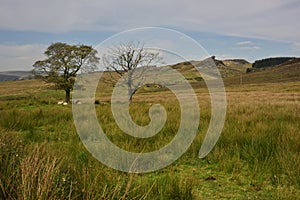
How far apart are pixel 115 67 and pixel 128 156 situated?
2266cm

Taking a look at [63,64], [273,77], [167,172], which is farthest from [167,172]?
[273,77]

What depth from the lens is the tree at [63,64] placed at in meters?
31.5

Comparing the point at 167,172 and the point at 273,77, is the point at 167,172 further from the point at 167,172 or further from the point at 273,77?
the point at 273,77

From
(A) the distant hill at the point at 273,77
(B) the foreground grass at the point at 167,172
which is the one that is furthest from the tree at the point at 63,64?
(A) the distant hill at the point at 273,77

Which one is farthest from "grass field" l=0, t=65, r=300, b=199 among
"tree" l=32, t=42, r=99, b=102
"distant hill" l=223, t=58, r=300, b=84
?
"distant hill" l=223, t=58, r=300, b=84

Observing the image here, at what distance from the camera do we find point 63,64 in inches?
1248

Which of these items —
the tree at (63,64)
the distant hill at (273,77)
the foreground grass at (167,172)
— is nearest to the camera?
the foreground grass at (167,172)

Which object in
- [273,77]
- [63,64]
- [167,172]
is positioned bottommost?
[167,172]

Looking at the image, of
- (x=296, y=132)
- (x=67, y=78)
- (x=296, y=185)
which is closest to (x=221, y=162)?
(x=296, y=185)

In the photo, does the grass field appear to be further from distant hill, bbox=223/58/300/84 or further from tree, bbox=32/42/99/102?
distant hill, bbox=223/58/300/84

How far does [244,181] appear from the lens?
4094 mm

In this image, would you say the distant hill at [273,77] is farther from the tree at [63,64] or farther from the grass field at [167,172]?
the grass field at [167,172]

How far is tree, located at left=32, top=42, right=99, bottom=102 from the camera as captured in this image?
31.5 metres

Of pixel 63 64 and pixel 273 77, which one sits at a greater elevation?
pixel 273 77
